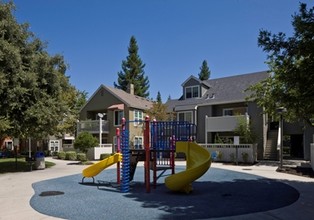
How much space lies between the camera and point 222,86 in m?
36.9

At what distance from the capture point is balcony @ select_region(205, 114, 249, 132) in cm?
3162

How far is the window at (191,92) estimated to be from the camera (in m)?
37.7

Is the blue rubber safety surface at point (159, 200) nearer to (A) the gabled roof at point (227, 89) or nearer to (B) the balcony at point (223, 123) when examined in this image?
(B) the balcony at point (223, 123)

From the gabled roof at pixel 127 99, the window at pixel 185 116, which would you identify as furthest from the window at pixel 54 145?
the window at pixel 185 116

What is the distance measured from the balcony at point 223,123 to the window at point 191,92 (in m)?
4.43

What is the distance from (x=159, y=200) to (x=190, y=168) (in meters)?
1.87

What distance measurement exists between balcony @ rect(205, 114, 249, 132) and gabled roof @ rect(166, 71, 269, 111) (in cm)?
175

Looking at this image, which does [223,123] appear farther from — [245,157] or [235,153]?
[245,157]

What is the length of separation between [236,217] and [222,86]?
1152 inches

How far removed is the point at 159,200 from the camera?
1146 centimetres

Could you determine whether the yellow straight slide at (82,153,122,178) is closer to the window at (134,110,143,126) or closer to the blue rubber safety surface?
the blue rubber safety surface

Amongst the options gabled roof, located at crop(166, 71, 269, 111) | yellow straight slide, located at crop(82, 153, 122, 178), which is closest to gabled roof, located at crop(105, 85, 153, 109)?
gabled roof, located at crop(166, 71, 269, 111)

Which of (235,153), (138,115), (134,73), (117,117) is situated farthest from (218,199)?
(134,73)

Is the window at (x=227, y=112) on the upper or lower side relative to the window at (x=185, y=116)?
upper
